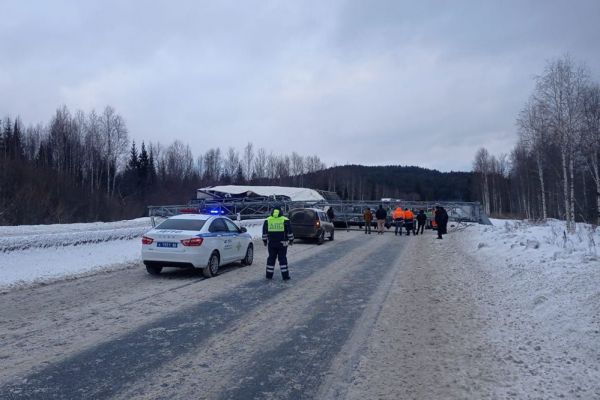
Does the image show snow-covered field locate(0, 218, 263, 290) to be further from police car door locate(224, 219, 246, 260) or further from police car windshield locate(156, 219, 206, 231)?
police car door locate(224, 219, 246, 260)

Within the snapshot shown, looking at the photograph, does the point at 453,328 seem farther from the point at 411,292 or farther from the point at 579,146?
the point at 579,146

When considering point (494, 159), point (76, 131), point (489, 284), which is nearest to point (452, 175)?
point (494, 159)

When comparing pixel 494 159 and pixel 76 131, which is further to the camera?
pixel 494 159

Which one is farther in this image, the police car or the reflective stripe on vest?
the reflective stripe on vest

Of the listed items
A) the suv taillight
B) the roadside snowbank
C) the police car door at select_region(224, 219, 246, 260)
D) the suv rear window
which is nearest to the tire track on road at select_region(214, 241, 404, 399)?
the roadside snowbank

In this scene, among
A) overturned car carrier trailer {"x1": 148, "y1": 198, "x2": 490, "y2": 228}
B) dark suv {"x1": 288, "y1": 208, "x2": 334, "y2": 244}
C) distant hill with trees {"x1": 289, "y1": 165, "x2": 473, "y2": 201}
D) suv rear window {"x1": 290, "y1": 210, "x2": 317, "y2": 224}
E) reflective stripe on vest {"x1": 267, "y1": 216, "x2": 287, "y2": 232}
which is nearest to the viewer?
reflective stripe on vest {"x1": 267, "y1": 216, "x2": 287, "y2": 232}

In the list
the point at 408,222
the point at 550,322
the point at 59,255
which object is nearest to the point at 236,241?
the point at 59,255

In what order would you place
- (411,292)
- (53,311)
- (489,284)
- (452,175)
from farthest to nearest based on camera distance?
(452,175), (489,284), (411,292), (53,311)

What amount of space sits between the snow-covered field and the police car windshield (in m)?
2.65

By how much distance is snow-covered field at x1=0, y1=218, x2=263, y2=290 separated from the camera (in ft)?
39.1

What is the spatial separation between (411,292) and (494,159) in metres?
85.4

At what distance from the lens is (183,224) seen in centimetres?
1245

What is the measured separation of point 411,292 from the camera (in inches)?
394

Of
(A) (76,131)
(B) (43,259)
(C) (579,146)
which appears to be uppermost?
(A) (76,131)
